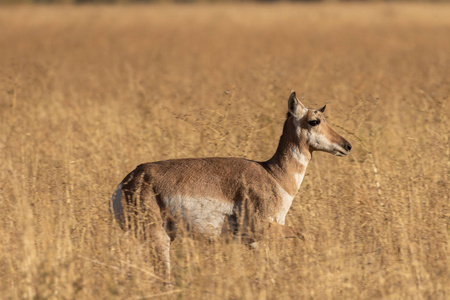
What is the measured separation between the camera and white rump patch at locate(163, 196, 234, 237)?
18.9ft

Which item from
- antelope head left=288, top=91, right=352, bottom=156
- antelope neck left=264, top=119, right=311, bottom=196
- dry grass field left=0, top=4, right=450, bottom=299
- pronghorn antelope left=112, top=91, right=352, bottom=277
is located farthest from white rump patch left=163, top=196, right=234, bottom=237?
antelope head left=288, top=91, right=352, bottom=156

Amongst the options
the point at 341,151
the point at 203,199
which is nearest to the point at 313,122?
the point at 341,151

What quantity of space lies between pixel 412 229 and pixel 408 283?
3.11ft

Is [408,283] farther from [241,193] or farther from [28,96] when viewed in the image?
[28,96]

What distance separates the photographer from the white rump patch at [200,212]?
18.9 feet

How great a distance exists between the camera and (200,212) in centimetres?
576

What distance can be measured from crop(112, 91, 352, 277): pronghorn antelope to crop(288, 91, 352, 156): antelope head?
10cm

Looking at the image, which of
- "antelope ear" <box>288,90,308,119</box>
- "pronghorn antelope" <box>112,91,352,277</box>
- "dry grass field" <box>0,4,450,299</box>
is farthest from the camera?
"antelope ear" <box>288,90,308,119</box>

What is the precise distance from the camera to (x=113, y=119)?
10.7m

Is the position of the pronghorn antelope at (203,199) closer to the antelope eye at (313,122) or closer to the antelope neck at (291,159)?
the antelope neck at (291,159)

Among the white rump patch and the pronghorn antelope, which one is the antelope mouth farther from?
the white rump patch

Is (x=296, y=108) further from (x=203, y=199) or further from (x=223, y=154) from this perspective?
(x=223, y=154)

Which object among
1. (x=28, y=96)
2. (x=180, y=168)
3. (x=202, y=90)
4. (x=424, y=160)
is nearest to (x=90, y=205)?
(x=180, y=168)

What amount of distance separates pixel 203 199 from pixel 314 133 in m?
1.25
